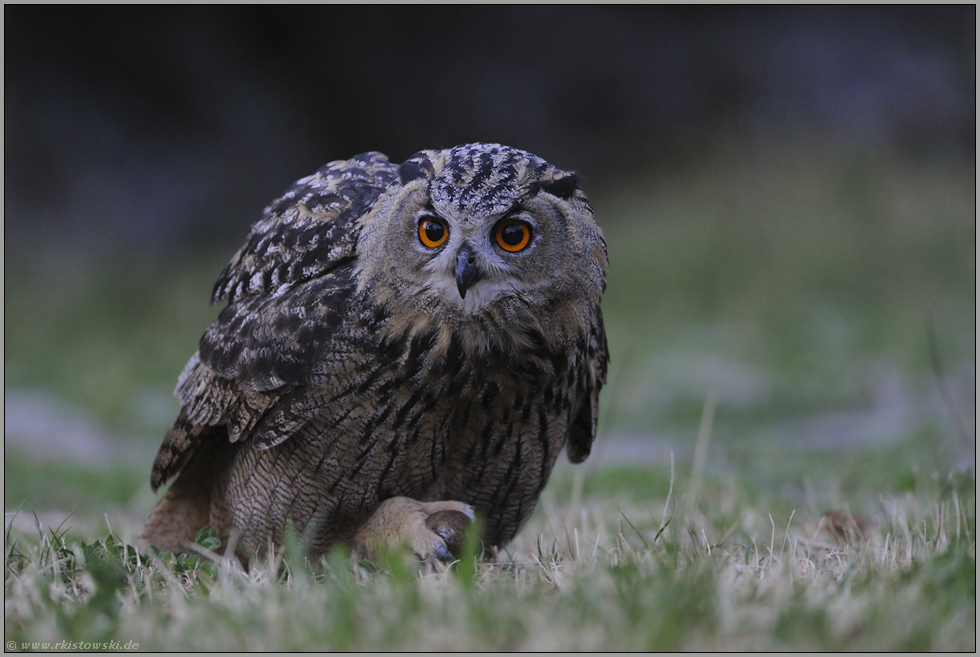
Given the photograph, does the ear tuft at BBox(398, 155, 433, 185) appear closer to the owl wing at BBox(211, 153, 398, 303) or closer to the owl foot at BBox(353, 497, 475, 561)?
the owl wing at BBox(211, 153, 398, 303)

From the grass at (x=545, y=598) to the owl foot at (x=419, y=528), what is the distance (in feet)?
0.25

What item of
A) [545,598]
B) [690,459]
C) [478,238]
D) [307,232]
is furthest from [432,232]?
[690,459]

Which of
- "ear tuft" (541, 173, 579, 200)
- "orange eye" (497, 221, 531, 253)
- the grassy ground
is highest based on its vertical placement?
"ear tuft" (541, 173, 579, 200)

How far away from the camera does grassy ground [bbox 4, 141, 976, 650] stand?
73.2 inches

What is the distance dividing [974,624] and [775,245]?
10.2 metres

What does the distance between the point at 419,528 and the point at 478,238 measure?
0.86 m

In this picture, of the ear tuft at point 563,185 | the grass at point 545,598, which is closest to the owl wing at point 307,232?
the ear tuft at point 563,185

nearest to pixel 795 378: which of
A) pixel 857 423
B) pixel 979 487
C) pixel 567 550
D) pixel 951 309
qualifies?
pixel 857 423

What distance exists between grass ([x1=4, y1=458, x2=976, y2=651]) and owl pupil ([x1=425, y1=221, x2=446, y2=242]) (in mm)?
899

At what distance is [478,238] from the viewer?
2.49 m

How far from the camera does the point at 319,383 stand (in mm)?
2674

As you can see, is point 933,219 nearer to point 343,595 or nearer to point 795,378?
point 795,378

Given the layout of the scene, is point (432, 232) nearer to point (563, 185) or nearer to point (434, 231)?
point (434, 231)

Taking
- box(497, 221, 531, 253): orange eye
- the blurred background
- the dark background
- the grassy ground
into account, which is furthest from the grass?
the dark background
